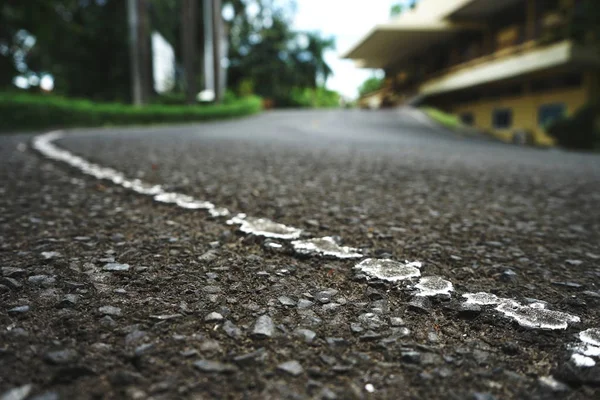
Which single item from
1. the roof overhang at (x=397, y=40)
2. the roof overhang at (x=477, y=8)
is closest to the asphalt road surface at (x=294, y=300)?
the roof overhang at (x=477, y=8)

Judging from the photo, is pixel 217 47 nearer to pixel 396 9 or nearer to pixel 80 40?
pixel 80 40

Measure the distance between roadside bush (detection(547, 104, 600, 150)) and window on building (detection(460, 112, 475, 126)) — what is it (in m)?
10.6

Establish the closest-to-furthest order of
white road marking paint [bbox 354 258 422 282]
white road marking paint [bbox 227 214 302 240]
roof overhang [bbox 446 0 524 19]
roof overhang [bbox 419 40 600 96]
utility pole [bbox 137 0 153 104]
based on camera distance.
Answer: white road marking paint [bbox 354 258 422 282], white road marking paint [bbox 227 214 302 240], roof overhang [bbox 419 40 600 96], utility pole [bbox 137 0 153 104], roof overhang [bbox 446 0 524 19]

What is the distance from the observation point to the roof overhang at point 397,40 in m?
25.5

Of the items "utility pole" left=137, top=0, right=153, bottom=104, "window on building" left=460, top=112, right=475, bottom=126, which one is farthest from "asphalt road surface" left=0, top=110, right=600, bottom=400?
"window on building" left=460, top=112, right=475, bottom=126

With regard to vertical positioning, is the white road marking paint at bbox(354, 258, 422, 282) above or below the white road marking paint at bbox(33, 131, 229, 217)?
below

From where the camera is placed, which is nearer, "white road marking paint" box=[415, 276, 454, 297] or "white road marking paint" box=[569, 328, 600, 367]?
"white road marking paint" box=[569, 328, 600, 367]

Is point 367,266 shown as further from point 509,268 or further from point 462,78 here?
point 462,78

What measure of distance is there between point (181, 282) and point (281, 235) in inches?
27.2

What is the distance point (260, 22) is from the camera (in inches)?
1394

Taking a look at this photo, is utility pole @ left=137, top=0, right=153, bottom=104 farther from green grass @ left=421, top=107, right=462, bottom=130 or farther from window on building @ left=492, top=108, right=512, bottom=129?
window on building @ left=492, top=108, right=512, bottom=129

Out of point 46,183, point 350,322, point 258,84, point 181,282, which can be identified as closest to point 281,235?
point 181,282

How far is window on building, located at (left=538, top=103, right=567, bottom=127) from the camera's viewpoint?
1792 centimetres

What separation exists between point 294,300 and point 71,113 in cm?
1255
